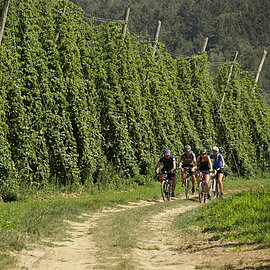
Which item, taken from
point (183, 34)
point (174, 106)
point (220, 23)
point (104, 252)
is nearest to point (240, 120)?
point (174, 106)

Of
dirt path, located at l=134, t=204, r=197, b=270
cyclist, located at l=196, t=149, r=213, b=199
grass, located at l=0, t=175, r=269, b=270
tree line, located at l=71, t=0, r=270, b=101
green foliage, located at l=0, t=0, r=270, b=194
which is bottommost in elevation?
dirt path, located at l=134, t=204, r=197, b=270

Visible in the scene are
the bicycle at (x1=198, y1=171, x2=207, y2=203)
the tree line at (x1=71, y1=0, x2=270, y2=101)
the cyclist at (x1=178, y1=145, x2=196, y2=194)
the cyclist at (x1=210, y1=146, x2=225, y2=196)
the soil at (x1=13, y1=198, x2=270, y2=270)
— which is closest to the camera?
the soil at (x1=13, y1=198, x2=270, y2=270)

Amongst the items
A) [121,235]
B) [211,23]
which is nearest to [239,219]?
[121,235]

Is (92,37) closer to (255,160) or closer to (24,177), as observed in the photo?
(24,177)

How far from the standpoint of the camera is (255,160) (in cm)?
3719

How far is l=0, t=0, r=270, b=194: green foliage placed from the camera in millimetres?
17312

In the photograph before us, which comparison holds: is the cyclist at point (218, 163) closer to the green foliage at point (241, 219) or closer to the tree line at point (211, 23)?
the green foliage at point (241, 219)

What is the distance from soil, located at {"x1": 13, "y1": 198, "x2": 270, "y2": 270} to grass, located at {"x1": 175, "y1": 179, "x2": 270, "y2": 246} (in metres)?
0.40

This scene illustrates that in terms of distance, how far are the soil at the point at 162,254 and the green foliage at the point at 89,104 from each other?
6.88m

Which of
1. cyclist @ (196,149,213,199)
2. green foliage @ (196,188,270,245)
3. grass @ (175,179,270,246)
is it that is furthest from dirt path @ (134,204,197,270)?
cyclist @ (196,149,213,199)

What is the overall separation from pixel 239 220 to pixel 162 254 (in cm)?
283

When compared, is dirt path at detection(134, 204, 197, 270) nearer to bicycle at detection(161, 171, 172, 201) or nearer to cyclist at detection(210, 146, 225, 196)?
bicycle at detection(161, 171, 172, 201)

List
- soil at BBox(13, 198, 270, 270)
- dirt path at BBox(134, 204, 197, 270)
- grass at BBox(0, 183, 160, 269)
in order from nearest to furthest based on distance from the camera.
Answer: soil at BBox(13, 198, 270, 270) → dirt path at BBox(134, 204, 197, 270) → grass at BBox(0, 183, 160, 269)

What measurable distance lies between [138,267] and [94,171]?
43.0 ft
